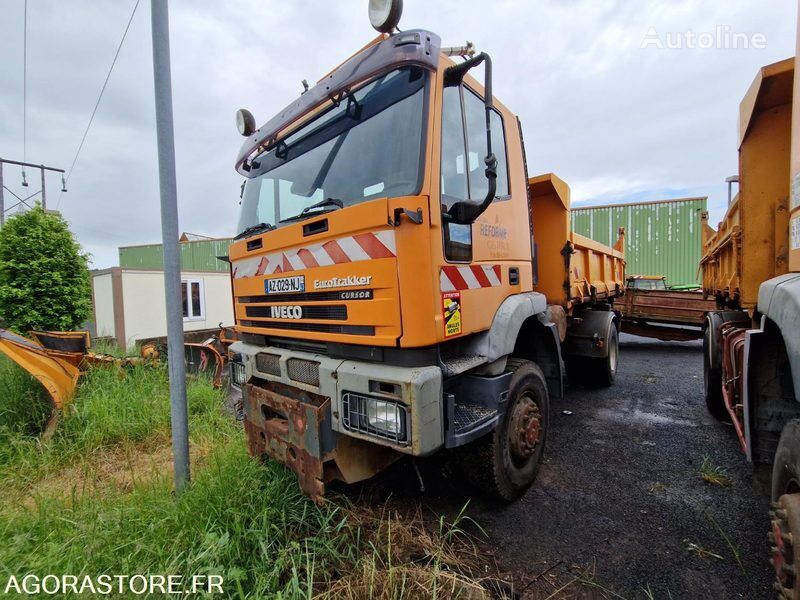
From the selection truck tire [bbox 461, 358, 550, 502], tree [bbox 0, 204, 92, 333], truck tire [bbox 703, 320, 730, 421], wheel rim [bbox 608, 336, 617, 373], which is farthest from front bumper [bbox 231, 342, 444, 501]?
tree [bbox 0, 204, 92, 333]

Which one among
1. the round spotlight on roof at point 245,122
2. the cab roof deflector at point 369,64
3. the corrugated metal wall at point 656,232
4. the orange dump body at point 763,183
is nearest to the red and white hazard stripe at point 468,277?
the cab roof deflector at point 369,64

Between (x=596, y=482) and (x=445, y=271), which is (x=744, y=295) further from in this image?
(x=445, y=271)

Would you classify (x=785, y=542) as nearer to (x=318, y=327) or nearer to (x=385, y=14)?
(x=318, y=327)

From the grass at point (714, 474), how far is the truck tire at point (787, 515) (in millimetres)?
1512

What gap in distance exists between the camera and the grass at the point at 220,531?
72.4 inches

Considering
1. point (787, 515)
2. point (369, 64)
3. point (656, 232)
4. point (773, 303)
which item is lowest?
point (787, 515)

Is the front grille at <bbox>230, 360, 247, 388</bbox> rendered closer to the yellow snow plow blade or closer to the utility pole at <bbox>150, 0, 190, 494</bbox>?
the utility pole at <bbox>150, 0, 190, 494</bbox>

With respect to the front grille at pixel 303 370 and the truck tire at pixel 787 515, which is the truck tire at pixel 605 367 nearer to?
the truck tire at pixel 787 515

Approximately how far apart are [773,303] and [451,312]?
55.2 inches

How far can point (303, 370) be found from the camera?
2.37 metres

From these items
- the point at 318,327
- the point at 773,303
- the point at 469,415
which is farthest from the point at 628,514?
the point at 318,327

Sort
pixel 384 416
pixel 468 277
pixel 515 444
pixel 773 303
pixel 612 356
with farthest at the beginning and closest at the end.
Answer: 1. pixel 612 356
2. pixel 515 444
3. pixel 468 277
4. pixel 384 416
5. pixel 773 303

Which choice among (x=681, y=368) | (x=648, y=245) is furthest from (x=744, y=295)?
(x=648, y=245)

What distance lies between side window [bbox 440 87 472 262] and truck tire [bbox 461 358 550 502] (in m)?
0.99
